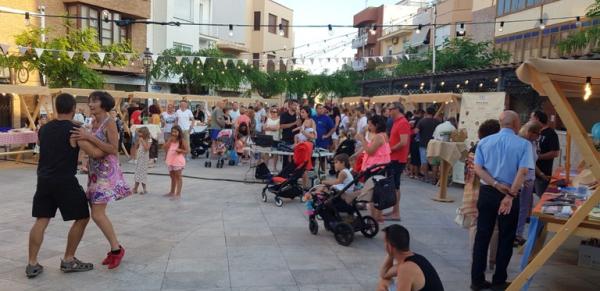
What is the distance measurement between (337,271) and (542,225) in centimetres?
198

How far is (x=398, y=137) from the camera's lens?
714 centimetres

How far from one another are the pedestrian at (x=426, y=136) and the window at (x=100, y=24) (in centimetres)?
1691

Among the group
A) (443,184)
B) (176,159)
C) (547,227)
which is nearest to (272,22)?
(443,184)

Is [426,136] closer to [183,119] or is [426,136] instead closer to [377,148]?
[377,148]

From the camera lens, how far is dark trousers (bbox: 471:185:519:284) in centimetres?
441

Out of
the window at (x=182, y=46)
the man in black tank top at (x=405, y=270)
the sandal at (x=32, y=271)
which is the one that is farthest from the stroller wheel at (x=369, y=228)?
the window at (x=182, y=46)

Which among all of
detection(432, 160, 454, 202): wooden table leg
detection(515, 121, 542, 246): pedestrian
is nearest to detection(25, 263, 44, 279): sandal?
detection(515, 121, 542, 246): pedestrian

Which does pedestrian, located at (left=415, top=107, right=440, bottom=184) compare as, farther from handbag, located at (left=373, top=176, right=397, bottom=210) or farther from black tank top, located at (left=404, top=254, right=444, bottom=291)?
black tank top, located at (left=404, top=254, right=444, bottom=291)

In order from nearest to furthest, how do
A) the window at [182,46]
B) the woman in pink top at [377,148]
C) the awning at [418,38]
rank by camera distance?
the woman in pink top at [377,148]
the window at [182,46]
the awning at [418,38]

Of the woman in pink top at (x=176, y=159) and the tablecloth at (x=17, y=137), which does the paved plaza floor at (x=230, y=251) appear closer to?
the woman in pink top at (x=176, y=159)

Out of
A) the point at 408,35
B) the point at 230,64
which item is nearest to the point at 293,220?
the point at 230,64

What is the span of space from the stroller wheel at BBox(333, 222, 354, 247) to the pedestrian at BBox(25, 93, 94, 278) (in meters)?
2.86

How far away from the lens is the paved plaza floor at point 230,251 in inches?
181

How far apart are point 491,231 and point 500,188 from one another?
47 centimetres
